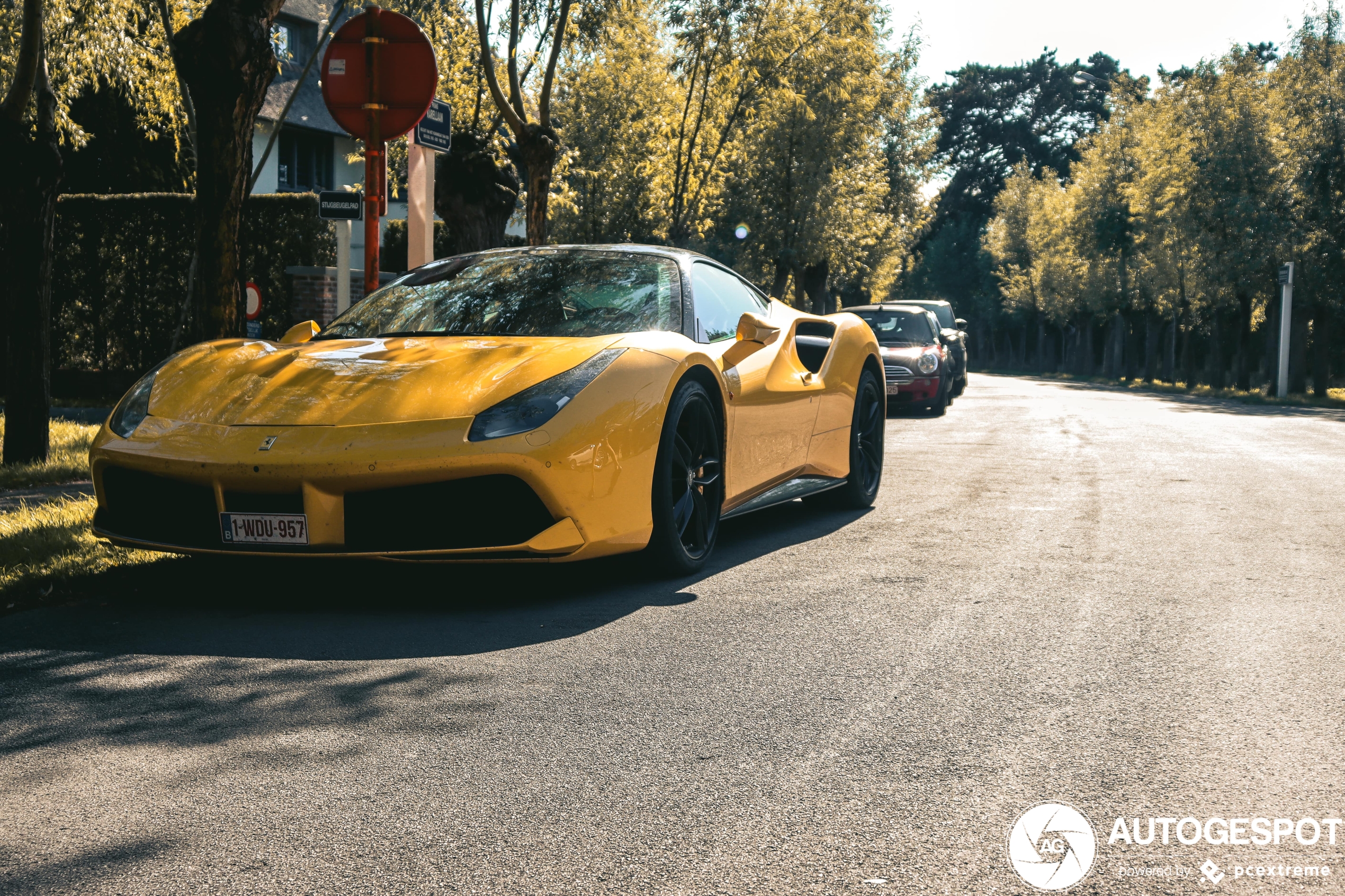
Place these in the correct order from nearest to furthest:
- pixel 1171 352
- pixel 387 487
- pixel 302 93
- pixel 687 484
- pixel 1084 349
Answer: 1. pixel 387 487
2. pixel 687 484
3. pixel 302 93
4. pixel 1171 352
5. pixel 1084 349

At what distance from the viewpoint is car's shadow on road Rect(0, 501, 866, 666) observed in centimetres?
434

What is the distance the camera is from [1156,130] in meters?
41.8

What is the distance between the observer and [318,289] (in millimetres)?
15883

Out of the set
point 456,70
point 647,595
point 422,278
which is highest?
point 456,70

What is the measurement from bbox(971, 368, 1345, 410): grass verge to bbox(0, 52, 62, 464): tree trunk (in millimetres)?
26380

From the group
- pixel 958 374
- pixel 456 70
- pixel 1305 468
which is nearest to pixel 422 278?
pixel 1305 468

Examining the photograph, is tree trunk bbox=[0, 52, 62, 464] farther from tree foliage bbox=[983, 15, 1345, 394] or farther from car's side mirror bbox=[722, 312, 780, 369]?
tree foliage bbox=[983, 15, 1345, 394]

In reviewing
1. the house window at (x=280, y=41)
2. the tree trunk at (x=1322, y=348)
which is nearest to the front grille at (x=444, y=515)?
the house window at (x=280, y=41)

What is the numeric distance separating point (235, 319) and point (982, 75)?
65702 mm

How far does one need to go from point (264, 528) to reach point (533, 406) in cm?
105

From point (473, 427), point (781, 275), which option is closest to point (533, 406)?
point (473, 427)

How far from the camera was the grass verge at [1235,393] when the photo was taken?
30.2 m

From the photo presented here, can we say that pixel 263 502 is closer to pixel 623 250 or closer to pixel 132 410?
pixel 132 410

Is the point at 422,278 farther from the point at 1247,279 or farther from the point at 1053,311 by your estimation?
the point at 1053,311
